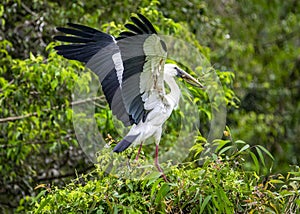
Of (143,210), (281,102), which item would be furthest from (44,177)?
(281,102)

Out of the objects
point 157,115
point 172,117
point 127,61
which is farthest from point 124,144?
point 172,117

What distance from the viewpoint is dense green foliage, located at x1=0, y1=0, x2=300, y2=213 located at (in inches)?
131

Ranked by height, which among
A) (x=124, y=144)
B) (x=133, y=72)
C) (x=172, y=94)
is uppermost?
(x=133, y=72)

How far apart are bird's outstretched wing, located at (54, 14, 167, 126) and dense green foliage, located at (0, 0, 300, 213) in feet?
1.24

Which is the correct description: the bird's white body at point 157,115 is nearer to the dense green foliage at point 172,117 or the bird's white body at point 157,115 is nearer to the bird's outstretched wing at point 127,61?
the bird's outstretched wing at point 127,61

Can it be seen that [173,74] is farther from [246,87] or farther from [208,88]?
[246,87]

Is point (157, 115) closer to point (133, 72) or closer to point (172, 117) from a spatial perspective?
point (133, 72)

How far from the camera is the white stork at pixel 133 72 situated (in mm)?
3418

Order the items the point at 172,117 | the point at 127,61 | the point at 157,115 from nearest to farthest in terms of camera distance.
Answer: the point at 127,61 → the point at 157,115 → the point at 172,117

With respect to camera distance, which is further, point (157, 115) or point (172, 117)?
point (172, 117)

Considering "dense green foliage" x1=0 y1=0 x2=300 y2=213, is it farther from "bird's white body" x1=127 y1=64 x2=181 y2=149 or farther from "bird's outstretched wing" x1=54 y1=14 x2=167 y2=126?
"bird's outstretched wing" x1=54 y1=14 x2=167 y2=126

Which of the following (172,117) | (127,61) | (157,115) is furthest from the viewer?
(172,117)

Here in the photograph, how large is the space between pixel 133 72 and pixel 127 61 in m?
0.07

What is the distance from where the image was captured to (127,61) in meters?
3.47
